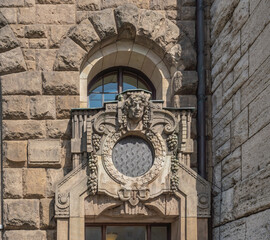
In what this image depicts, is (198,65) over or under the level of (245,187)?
over

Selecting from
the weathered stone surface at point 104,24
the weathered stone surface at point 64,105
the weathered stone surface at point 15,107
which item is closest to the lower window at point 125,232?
the weathered stone surface at point 64,105

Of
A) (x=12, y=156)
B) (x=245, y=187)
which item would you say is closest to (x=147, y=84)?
(x=12, y=156)

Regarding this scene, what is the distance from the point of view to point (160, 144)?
24.6 feet

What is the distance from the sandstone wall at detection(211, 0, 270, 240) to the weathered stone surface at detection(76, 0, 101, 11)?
1990 millimetres

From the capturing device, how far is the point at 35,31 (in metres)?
8.08

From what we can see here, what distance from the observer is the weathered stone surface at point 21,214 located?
7.52 metres

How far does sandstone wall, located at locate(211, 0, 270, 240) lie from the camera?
5.51 metres

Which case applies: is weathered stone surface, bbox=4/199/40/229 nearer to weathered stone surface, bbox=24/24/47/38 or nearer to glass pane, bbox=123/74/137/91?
glass pane, bbox=123/74/137/91

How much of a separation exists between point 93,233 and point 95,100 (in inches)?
92.1

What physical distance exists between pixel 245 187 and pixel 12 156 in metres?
3.76

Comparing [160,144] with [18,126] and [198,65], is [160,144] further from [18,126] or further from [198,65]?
[18,126]

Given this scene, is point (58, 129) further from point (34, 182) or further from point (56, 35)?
point (56, 35)

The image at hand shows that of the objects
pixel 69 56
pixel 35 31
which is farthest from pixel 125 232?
pixel 35 31

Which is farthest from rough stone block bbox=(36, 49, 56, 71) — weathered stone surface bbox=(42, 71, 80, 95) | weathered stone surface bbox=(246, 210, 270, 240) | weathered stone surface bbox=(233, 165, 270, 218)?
weathered stone surface bbox=(246, 210, 270, 240)
